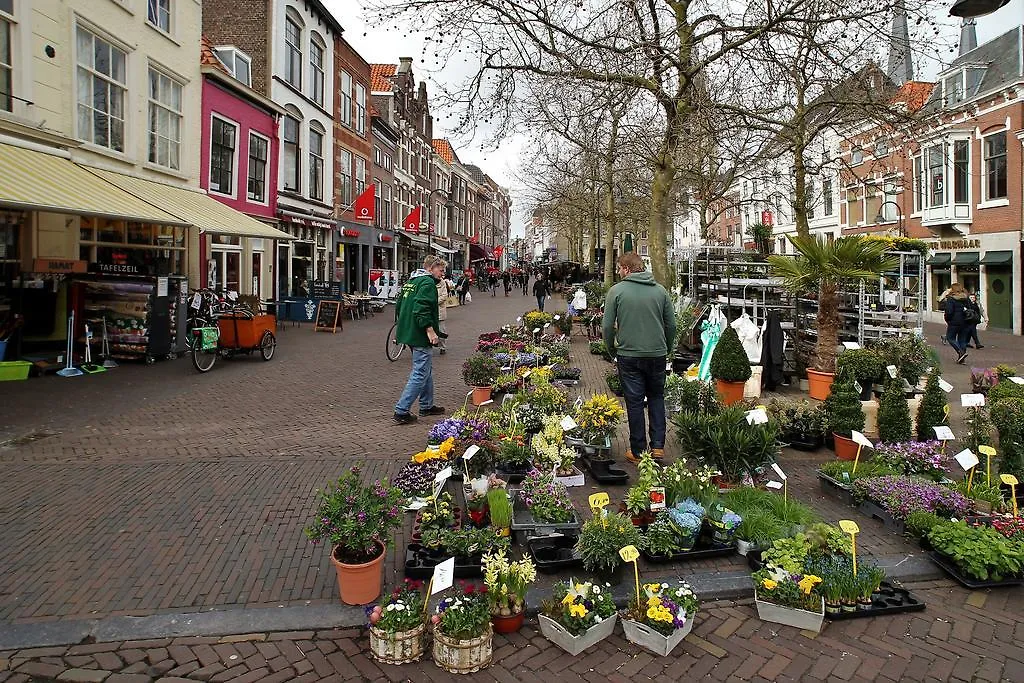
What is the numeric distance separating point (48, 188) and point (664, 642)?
1031 centimetres

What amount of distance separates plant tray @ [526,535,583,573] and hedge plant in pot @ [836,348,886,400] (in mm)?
5263

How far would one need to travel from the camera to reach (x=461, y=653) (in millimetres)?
3111

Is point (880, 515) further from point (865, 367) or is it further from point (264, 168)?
point (264, 168)

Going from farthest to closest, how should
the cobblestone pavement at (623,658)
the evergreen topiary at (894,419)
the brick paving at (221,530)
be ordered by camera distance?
1. the evergreen topiary at (894,419)
2. the brick paving at (221,530)
3. the cobblestone pavement at (623,658)

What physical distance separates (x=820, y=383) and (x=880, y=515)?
452 cm

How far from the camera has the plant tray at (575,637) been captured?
3248 millimetres

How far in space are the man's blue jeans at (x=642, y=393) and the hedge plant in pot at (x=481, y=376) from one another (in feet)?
9.38

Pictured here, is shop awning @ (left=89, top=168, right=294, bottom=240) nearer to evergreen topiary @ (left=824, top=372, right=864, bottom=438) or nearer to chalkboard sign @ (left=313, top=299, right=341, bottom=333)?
chalkboard sign @ (left=313, top=299, right=341, bottom=333)

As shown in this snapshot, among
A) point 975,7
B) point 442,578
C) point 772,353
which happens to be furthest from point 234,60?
point 442,578

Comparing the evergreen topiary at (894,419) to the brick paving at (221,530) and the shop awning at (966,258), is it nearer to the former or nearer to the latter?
the brick paving at (221,530)

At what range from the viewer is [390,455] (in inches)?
260

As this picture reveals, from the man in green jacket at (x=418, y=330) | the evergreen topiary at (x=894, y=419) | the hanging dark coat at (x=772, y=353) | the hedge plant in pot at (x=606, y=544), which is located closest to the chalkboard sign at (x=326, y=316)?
the man in green jacket at (x=418, y=330)

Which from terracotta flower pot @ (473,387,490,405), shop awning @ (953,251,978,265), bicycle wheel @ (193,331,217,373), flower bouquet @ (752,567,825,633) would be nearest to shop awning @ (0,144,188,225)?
bicycle wheel @ (193,331,217,373)

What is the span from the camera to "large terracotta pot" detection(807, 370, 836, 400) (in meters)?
8.99
